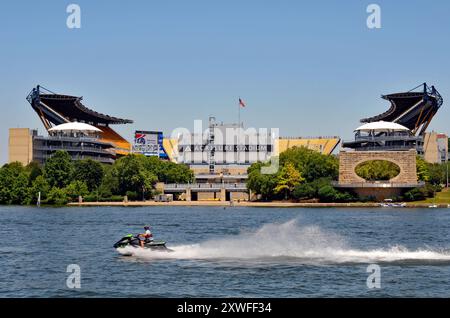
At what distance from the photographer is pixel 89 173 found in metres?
163

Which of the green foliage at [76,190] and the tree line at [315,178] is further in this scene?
the green foliage at [76,190]

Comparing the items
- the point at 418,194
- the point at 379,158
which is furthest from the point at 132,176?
the point at 418,194

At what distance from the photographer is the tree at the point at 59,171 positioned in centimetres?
15638

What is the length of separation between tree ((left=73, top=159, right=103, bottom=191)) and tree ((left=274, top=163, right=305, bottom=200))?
1656 inches

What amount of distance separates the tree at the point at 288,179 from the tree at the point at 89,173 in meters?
42.1

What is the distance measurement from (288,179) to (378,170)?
19734 mm

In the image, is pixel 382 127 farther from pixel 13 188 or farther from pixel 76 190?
pixel 13 188

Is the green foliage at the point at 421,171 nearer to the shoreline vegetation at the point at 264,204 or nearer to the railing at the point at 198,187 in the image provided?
the shoreline vegetation at the point at 264,204

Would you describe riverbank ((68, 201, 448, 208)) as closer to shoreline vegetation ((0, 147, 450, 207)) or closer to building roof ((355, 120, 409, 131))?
shoreline vegetation ((0, 147, 450, 207))

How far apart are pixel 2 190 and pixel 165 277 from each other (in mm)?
125090

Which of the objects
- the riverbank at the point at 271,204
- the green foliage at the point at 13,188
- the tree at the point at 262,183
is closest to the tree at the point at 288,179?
the tree at the point at 262,183

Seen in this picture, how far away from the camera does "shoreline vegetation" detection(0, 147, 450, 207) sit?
150250 mm

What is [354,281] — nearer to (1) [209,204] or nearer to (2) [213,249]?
(2) [213,249]

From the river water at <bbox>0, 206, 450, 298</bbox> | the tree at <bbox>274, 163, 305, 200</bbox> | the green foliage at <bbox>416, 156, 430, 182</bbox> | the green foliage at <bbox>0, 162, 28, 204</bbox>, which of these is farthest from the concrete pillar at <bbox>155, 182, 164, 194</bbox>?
the river water at <bbox>0, 206, 450, 298</bbox>
